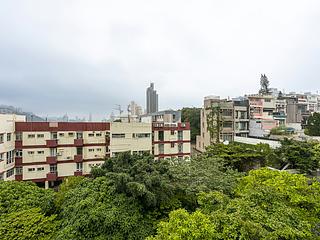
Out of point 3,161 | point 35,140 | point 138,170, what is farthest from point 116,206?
point 35,140

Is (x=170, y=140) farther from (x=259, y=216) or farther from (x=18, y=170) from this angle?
(x=259, y=216)

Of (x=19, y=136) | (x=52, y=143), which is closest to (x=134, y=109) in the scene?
(x=52, y=143)

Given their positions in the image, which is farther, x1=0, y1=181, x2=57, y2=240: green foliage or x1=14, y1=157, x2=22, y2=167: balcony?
x1=14, y1=157, x2=22, y2=167: balcony

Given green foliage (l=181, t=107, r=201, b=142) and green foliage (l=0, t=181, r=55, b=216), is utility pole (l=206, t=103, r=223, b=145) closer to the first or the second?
green foliage (l=181, t=107, r=201, b=142)

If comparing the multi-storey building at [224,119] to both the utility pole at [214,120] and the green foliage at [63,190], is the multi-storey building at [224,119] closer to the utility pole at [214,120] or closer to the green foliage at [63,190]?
the utility pole at [214,120]

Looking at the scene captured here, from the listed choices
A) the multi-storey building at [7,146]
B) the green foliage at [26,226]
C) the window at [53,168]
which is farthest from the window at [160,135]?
the green foliage at [26,226]

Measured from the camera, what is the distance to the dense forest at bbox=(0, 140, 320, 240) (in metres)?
5.88

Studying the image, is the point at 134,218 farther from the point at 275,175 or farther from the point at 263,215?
the point at 275,175

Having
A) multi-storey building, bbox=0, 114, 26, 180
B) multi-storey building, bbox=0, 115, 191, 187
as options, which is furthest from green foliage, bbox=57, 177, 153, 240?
multi-storey building, bbox=0, 114, 26, 180

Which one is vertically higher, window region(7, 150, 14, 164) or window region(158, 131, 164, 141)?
window region(158, 131, 164, 141)

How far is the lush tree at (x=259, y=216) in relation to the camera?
5.53 metres

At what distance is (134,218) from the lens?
7949 mm

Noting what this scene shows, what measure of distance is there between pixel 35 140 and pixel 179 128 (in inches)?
602

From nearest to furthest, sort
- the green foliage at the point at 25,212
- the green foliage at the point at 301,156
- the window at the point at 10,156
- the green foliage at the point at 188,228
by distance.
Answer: the green foliage at the point at 188,228 < the green foliage at the point at 25,212 < the green foliage at the point at 301,156 < the window at the point at 10,156
